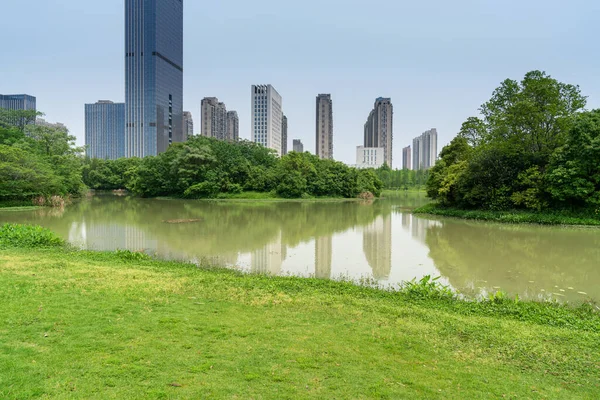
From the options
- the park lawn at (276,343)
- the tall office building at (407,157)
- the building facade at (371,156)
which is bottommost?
the park lawn at (276,343)

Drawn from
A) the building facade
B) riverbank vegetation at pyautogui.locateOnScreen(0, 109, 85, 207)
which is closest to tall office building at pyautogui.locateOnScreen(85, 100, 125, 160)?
the building facade

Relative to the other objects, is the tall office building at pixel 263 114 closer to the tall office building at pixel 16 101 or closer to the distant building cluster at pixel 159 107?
the distant building cluster at pixel 159 107

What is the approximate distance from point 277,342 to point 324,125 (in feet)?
413

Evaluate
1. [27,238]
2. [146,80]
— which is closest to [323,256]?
[27,238]

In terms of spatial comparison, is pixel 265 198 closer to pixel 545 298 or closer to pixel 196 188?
pixel 196 188

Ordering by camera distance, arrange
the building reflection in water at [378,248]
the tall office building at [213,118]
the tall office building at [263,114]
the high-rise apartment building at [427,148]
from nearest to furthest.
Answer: the building reflection in water at [378,248] → the tall office building at [263,114] → the tall office building at [213,118] → the high-rise apartment building at [427,148]

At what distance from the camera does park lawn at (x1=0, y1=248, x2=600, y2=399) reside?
3217 mm

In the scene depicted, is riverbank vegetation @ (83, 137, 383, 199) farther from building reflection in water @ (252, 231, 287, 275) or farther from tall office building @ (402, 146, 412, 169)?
tall office building @ (402, 146, 412, 169)

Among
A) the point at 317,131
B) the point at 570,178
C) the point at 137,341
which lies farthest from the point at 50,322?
the point at 317,131

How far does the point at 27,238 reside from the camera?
433 inches

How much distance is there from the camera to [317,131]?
127 metres

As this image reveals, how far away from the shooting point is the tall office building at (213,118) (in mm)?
102562

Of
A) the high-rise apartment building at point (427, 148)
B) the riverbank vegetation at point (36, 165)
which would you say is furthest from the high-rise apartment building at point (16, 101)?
the high-rise apartment building at point (427, 148)

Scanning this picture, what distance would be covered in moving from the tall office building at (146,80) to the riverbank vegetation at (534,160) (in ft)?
295
